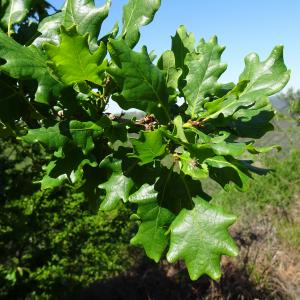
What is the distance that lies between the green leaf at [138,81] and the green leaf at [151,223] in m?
0.22

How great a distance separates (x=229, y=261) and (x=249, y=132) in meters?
6.26

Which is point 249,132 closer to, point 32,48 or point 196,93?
point 196,93

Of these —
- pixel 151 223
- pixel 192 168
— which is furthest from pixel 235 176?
pixel 151 223

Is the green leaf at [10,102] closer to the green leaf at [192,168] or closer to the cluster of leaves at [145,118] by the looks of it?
the cluster of leaves at [145,118]

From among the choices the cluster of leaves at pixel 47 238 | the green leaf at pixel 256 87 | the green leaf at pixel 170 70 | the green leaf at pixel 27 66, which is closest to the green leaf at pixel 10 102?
the green leaf at pixel 27 66

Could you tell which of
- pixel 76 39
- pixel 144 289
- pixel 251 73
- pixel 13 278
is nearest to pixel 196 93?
pixel 251 73

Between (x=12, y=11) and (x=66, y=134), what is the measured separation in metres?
0.52

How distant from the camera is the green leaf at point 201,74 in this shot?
1.25 metres

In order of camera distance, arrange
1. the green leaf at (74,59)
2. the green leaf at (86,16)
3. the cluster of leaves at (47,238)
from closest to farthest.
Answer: the green leaf at (74,59), the green leaf at (86,16), the cluster of leaves at (47,238)

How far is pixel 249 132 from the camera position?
1.32 metres

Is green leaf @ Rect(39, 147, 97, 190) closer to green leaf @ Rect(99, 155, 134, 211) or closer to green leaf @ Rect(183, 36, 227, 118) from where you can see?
green leaf @ Rect(99, 155, 134, 211)

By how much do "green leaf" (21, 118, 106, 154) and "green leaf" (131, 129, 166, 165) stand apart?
12 cm

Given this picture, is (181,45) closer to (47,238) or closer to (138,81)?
(138,81)

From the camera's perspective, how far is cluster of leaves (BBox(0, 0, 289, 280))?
1018 mm
